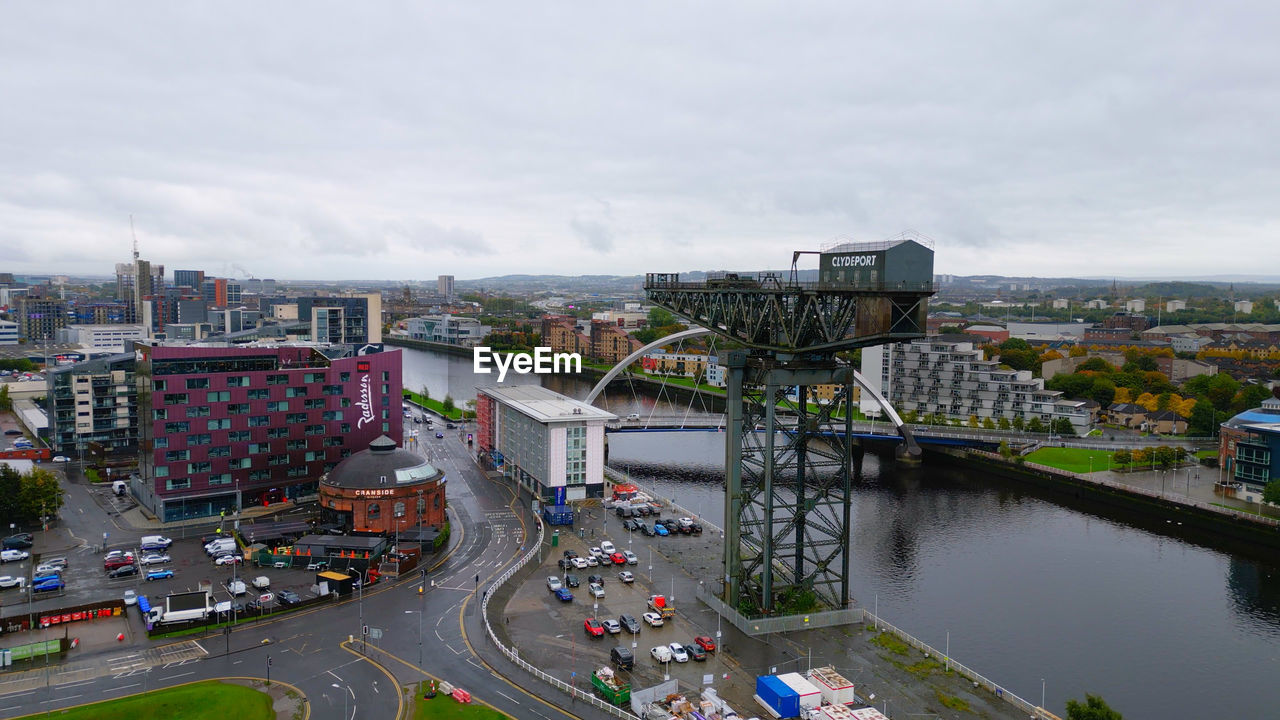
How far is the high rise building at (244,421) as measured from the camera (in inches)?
1970

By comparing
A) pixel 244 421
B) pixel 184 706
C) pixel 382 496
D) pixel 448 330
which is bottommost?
pixel 184 706

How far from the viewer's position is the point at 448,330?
180 meters

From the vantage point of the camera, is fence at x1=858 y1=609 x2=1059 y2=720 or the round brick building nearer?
fence at x1=858 y1=609 x2=1059 y2=720

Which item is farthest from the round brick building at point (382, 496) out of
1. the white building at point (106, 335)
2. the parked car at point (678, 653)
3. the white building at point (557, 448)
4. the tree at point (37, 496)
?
the white building at point (106, 335)

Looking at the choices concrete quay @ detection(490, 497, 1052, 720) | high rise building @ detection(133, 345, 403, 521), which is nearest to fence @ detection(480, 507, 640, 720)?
concrete quay @ detection(490, 497, 1052, 720)

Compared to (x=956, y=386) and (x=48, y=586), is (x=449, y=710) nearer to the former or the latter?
(x=48, y=586)

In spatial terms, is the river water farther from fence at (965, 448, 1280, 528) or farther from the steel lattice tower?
the steel lattice tower

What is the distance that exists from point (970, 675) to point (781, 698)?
832 centimetres

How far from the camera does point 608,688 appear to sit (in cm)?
2820

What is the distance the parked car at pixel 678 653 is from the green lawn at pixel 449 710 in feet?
23.6

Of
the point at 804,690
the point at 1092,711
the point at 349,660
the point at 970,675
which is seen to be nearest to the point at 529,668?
the point at 349,660

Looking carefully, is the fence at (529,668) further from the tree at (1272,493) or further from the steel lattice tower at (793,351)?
the tree at (1272,493)

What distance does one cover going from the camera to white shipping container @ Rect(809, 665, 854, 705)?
92.3 feet

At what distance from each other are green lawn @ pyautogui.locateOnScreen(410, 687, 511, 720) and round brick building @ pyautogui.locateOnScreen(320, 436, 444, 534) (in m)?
19.5
